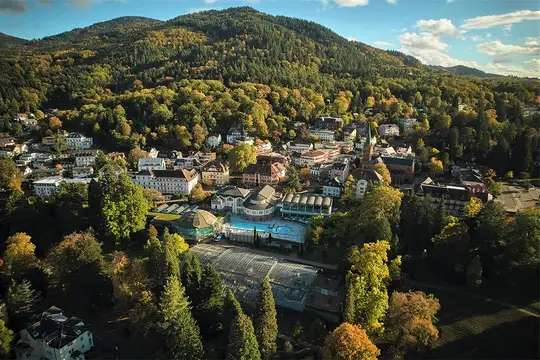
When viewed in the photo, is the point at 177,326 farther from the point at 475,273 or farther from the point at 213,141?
the point at 213,141

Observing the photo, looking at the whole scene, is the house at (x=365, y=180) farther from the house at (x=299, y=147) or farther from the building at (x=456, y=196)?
the house at (x=299, y=147)

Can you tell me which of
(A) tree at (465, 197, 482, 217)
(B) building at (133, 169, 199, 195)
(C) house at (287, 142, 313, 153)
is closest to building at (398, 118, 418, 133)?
(C) house at (287, 142, 313, 153)

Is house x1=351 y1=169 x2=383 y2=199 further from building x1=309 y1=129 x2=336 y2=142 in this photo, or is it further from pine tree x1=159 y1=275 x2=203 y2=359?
building x1=309 y1=129 x2=336 y2=142

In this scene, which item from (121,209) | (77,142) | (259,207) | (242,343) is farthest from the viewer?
(77,142)

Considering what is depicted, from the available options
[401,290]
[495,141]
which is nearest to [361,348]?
[401,290]

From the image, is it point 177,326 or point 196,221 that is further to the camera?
point 196,221

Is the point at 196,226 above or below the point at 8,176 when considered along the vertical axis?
below

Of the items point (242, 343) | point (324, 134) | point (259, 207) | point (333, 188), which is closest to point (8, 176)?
point (259, 207)

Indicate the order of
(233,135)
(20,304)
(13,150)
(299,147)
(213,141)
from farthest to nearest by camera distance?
1. (233,135)
2. (213,141)
3. (299,147)
4. (13,150)
5. (20,304)
